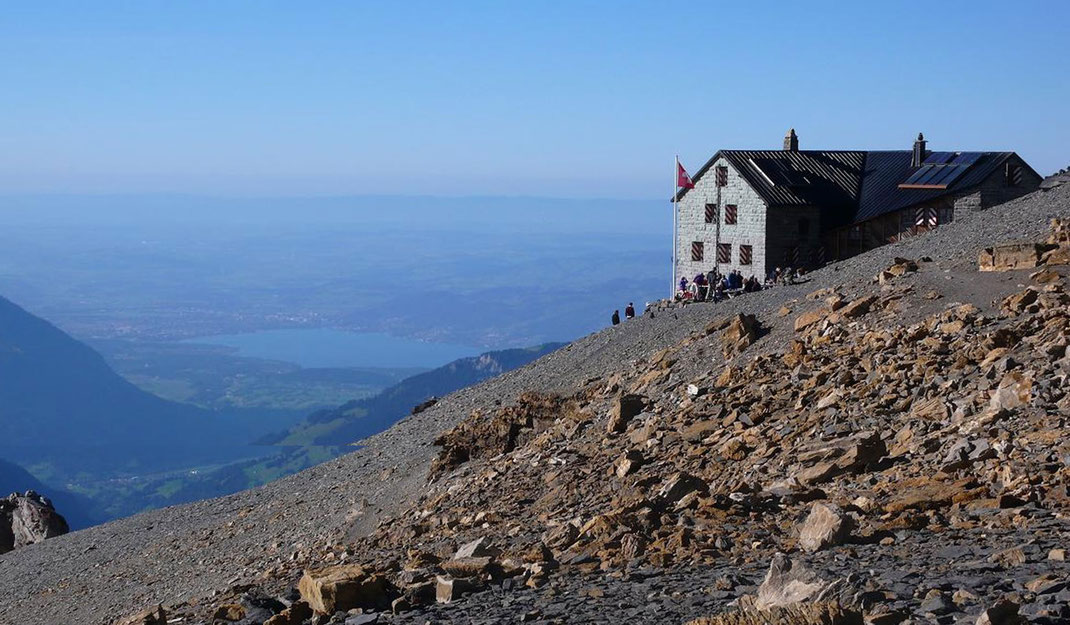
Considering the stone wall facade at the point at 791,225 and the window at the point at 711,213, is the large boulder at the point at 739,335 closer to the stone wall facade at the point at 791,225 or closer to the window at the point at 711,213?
the stone wall facade at the point at 791,225

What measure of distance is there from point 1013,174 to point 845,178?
779 centimetres

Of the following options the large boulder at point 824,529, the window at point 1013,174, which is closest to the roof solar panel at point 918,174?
the window at point 1013,174

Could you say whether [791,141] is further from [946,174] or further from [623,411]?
[623,411]

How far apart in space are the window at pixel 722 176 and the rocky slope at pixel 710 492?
17.7m

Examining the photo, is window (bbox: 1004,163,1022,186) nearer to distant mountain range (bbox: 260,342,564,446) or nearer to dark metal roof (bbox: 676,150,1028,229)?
dark metal roof (bbox: 676,150,1028,229)

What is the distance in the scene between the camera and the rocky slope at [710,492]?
13641 millimetres

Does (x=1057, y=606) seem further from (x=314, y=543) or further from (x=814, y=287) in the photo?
(x=814, y=287)

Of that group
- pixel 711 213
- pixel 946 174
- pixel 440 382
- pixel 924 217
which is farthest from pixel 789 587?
pixel 440 382

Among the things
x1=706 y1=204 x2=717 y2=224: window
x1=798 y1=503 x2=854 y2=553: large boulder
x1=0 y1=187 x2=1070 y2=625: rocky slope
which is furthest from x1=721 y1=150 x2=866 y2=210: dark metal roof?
x1=798 y1=503 x2=854 y2=553: large boulder

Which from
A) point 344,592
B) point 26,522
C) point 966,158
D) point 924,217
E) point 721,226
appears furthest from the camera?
point 721,226

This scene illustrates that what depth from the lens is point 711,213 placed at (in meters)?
55.4

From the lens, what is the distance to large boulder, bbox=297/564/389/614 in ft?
50.2

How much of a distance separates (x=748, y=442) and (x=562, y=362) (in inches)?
725

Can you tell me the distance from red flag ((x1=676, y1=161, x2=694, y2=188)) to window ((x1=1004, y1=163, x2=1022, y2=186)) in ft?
40.6
